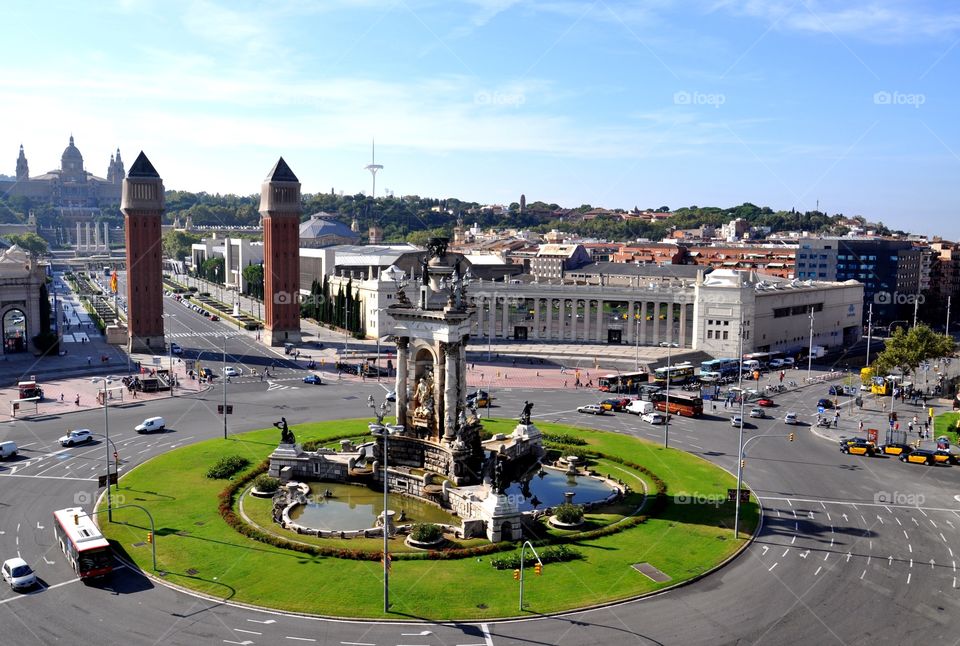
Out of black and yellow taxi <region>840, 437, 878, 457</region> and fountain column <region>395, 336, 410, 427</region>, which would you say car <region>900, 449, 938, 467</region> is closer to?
black and yellow taxi <region>840, 437, 878, 457</region>

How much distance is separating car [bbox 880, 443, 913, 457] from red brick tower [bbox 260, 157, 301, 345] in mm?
85962

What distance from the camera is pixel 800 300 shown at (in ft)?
428

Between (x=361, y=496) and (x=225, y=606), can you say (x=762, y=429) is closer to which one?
(x=361, y=496)

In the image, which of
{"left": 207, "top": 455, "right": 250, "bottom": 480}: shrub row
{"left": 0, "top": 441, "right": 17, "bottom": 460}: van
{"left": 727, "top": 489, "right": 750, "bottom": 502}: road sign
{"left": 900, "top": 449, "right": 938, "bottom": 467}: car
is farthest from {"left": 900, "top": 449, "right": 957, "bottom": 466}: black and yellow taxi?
{"left": 0, "top": 441, "right": 17, "bottom": 460}: van

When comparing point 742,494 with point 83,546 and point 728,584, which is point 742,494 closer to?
point 728,584

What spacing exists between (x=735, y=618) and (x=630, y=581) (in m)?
5.43

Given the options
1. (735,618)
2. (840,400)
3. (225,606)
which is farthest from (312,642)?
(840,400)

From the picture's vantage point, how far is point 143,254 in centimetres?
11694

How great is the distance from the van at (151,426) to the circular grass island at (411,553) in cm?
1272

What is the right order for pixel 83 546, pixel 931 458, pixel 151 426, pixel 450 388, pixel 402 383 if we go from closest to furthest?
pixel 83 546, pixel 450 388, pixel 402 383, pixel 931 458, pixel 151 426

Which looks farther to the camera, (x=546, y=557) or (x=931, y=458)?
(x=931, y=458)

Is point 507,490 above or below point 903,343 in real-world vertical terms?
below

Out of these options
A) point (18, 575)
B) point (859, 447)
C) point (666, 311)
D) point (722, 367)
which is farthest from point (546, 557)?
point (666, 311)

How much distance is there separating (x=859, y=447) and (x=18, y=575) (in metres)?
60.7
